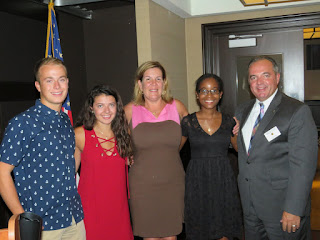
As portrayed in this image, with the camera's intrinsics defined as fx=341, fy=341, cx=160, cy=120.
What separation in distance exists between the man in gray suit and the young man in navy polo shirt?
1.15m

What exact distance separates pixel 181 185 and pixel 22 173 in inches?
49.3

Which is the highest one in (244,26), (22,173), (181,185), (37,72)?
(244,26)

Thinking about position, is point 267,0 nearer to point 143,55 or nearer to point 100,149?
point 143,55

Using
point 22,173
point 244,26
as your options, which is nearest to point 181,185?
point 22,173

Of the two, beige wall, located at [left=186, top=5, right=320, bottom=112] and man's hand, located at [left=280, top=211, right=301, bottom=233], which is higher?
Answer: beige wall, located at [left=186, top=5, right=320, bottom=112]

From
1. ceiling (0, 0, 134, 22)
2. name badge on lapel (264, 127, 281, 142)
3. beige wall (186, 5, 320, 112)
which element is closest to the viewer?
name badge on lapel (264, 127, 281, 142)

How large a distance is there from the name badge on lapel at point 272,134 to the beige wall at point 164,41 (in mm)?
1560

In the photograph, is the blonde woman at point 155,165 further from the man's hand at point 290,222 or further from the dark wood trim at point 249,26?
the dark wood trim at point 249,26

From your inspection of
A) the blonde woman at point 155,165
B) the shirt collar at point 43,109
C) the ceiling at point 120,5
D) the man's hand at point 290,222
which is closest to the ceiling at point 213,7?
the ceiling at point 120,5

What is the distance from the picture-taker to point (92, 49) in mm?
3912

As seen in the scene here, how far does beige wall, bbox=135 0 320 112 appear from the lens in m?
3.29

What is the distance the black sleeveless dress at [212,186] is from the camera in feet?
8.61

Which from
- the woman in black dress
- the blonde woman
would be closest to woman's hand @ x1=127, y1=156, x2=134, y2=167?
the blonde woman

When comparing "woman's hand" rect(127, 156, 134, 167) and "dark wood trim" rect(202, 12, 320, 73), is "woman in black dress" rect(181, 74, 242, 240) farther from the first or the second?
"dark wood trim" rect(202, 12, 320, 73)
